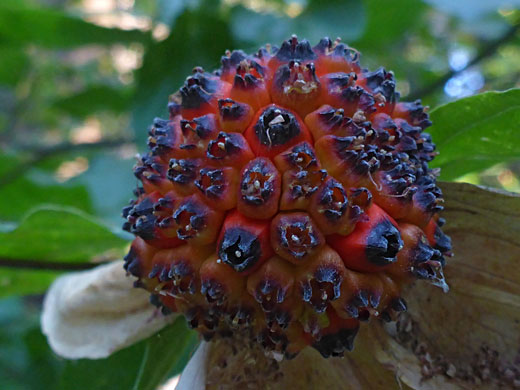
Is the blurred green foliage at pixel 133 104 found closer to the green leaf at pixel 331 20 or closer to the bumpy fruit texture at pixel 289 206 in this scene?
the green leaf at pixel 331 20

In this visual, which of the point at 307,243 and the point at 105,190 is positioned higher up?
the point at 307,243

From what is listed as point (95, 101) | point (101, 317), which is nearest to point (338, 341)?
point (101, 317)

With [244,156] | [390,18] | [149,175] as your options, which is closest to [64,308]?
[149,175]

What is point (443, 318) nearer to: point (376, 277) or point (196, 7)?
point (376, 277)

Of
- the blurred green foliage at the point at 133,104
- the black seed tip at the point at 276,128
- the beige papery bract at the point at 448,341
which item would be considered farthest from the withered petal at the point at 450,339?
the black seed tip at the point at 276,128

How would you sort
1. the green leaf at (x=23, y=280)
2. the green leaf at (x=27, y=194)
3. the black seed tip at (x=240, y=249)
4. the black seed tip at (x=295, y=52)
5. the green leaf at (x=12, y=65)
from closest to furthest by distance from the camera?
1. the black seed tip at (x=240, y=249)
2. the black seed tip at (x=295, y=52)
3. the green leaf at (x=23, y=280)
4. the green leaf at (x=27, y=194)
5. the green leaf at (x=12, y=65)
